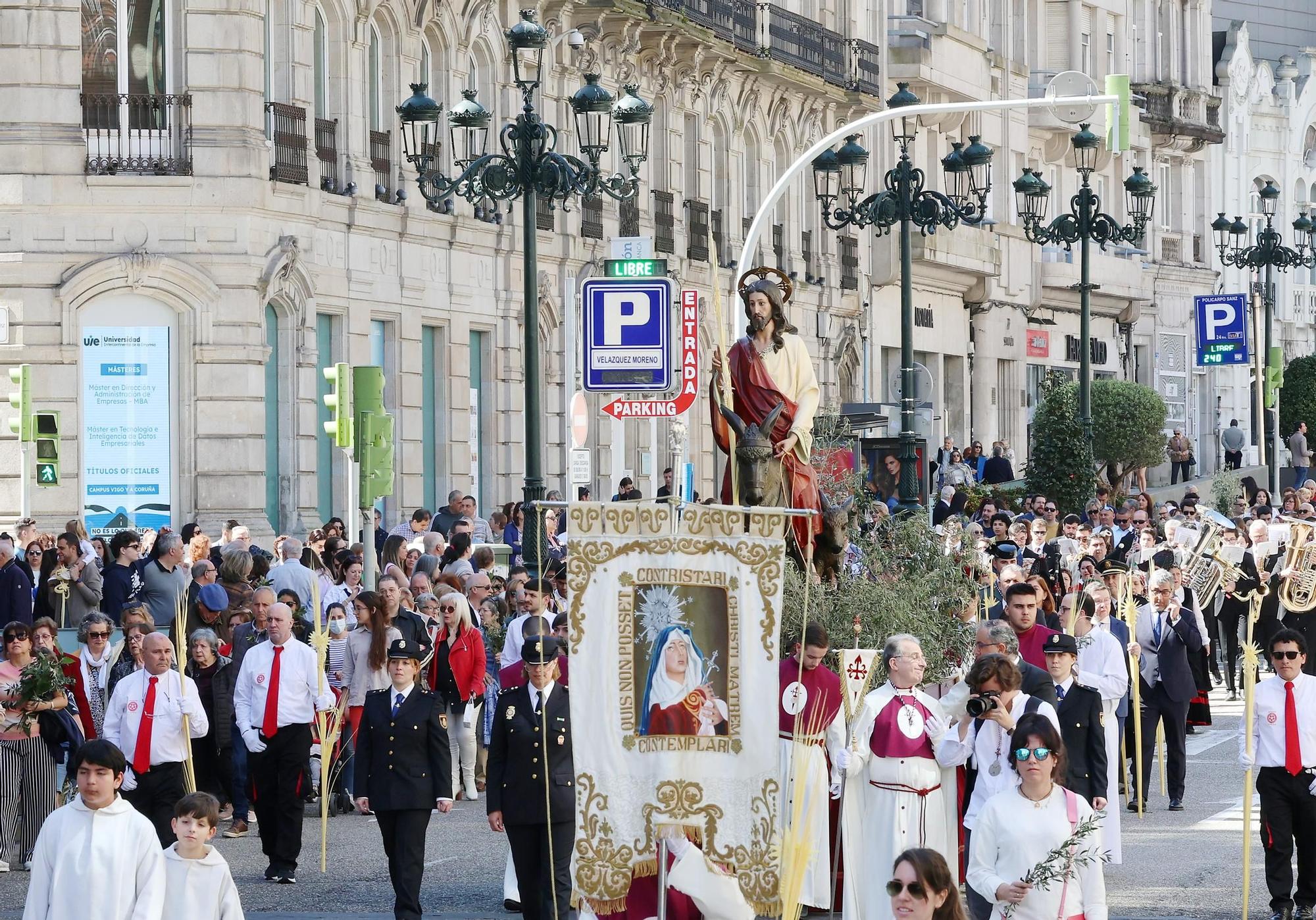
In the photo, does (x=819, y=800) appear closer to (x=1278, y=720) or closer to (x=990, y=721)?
(x=990, y=721)

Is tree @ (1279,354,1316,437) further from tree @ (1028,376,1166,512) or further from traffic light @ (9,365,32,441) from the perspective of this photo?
traffic light @ (9,365,32,441)

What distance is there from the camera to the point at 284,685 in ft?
53.9

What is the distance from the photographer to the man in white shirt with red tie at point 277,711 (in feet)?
53.2

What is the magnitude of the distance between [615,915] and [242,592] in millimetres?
8998

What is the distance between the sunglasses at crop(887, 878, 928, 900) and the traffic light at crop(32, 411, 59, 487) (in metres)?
19.2

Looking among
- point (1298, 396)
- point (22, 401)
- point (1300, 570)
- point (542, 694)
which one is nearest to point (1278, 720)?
point (542, 694)

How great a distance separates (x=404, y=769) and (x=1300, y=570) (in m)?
14.4

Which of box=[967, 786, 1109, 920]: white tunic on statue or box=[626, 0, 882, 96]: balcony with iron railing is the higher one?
box=[626, 0, 882, 96]: balcony with iron railing

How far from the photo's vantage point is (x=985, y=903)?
11797mm

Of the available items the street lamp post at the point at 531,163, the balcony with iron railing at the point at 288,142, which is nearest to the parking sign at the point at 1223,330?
the balcony with iron railing at the point at 288,142

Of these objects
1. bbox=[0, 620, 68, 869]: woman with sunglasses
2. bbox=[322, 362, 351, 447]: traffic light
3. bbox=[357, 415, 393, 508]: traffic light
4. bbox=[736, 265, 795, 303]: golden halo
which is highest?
bbox=[736, 265, 795, 303]: golden halo

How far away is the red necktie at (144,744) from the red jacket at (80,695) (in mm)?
1577

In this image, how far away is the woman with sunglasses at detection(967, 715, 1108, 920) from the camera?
33.7 feet

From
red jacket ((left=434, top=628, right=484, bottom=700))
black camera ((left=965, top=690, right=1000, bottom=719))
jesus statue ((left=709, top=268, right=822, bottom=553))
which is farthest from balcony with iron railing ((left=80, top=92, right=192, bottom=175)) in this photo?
black camera ((left=965, top=690, right=1000, bottom=719))
